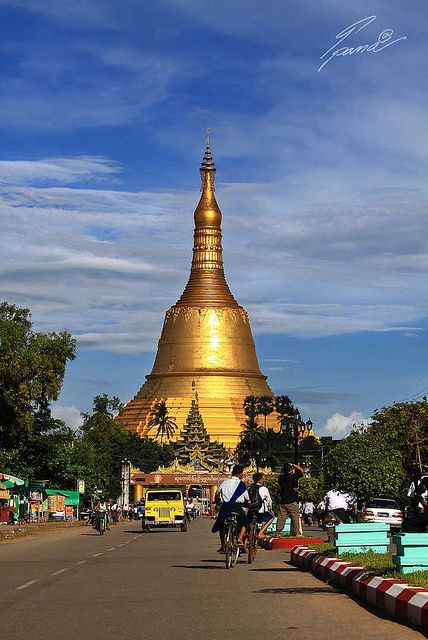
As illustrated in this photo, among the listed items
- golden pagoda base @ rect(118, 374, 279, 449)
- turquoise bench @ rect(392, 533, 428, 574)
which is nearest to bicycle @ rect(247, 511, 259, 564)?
turquoise bench @ rect(392, 533, 428, 574)

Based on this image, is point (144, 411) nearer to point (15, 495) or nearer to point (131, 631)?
point (15, 495)

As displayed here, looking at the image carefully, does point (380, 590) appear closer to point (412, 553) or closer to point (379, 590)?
point (379, 590)

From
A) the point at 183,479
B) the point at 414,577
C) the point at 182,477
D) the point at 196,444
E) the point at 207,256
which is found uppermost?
the point at 207,256

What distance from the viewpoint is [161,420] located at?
124562mm

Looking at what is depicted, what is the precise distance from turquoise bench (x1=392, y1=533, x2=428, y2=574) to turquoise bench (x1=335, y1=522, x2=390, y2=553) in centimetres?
504

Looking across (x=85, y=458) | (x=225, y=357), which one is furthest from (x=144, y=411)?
(x=85, y=458)

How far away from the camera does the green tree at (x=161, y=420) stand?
124062mm

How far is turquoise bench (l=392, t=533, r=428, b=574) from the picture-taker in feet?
41.7

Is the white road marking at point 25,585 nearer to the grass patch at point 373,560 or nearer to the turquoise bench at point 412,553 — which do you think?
the grass patch at point 373,560

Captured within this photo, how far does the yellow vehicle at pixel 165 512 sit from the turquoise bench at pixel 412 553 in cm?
3386

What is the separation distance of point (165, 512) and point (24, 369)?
7624 millimetres

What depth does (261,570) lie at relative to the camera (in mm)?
18562

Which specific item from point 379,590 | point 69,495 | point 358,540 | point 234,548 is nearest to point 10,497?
point 69,495

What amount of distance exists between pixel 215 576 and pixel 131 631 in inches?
275
